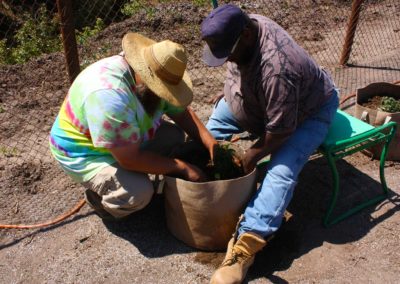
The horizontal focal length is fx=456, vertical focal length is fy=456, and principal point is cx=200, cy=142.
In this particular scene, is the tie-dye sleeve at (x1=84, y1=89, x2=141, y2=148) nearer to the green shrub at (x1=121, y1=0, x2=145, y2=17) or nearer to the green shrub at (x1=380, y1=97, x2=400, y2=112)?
the green shrub at (x1=380, y1=97, x2=400, y2=112)

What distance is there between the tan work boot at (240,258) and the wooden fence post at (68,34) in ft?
6.33

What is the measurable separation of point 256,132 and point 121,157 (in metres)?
1.01

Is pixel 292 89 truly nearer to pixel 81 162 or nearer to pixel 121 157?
pixel 121 157

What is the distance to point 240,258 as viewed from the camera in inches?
99.3

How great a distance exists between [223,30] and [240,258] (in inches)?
48.4

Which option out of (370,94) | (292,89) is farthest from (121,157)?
(370,94)

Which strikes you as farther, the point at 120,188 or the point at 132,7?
the point at 132,7

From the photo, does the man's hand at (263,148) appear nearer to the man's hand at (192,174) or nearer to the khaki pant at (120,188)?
the man's hand at (192,174)

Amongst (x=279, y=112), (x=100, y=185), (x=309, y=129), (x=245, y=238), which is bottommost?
(x=245, y=238)

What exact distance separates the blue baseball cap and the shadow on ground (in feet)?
3.92

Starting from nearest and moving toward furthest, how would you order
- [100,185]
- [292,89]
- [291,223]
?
[292,89], [100,185], [291,223]

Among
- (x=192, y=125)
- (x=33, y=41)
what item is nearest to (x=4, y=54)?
(x=33, y=41)

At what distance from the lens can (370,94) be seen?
12.3 feet

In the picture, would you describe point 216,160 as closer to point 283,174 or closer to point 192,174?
point 192,174
